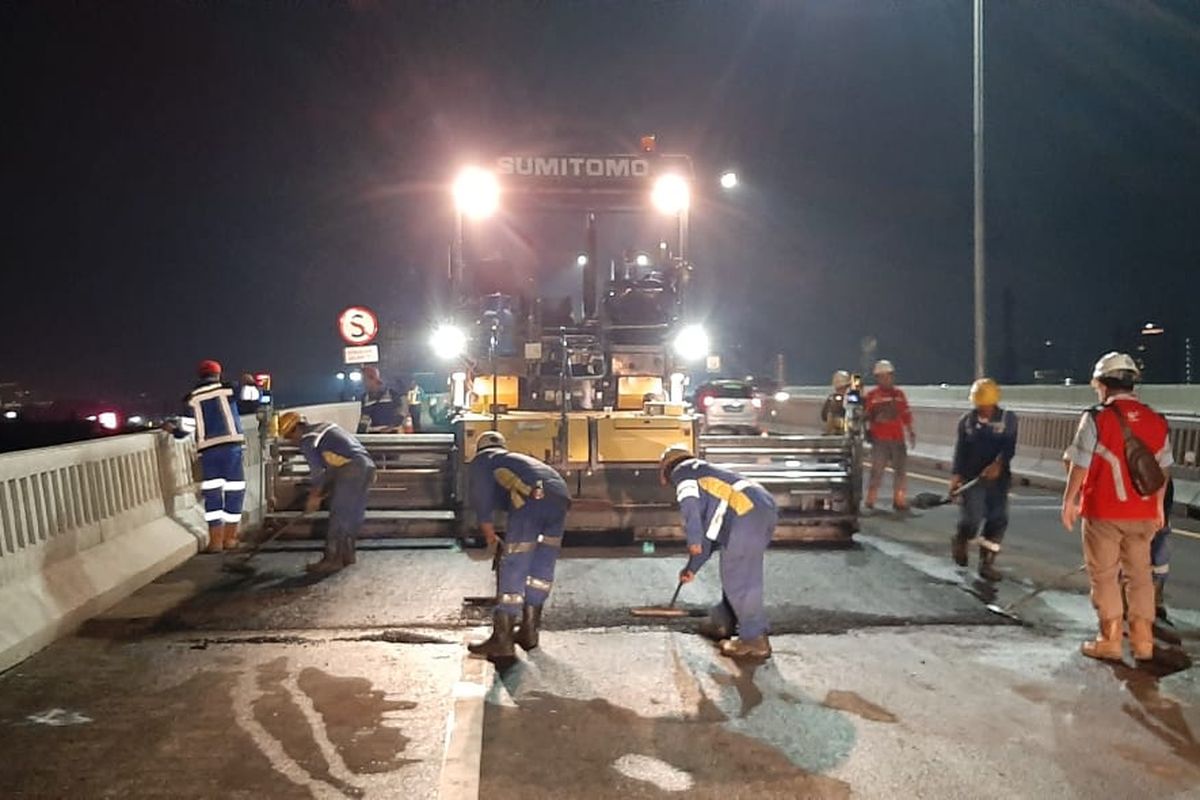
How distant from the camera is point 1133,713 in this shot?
5.66 m

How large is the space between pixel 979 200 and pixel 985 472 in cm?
1285

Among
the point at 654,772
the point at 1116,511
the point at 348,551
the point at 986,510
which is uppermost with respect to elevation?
the point at 1116,511

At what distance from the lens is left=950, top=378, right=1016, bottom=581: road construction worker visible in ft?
30.7

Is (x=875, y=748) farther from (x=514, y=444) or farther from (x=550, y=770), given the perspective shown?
(x=514, y=444)

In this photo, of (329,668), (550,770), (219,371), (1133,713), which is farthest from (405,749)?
(219,371)

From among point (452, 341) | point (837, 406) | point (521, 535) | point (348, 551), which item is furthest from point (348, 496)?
point (837, 406)

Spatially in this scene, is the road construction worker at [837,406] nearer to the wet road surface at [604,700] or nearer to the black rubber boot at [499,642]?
the wet road surface at [604,700]

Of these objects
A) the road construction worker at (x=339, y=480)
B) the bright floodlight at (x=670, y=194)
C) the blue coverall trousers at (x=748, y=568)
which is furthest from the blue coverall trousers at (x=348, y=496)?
the bright floodlight at (x=670, y=194)

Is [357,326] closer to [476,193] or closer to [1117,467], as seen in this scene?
[476,193]

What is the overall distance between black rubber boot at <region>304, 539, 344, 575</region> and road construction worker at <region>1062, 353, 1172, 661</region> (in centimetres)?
578

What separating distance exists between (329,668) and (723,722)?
2338 millimetres

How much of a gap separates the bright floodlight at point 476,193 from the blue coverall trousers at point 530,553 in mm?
5559

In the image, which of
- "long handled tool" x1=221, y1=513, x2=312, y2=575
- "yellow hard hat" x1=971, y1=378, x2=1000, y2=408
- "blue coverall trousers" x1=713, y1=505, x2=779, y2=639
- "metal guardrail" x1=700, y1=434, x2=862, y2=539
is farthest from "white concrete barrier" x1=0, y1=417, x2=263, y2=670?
"yellow hard hat" x1=971, y1=378, x2=1000, y2=408

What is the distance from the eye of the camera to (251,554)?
390 inches
